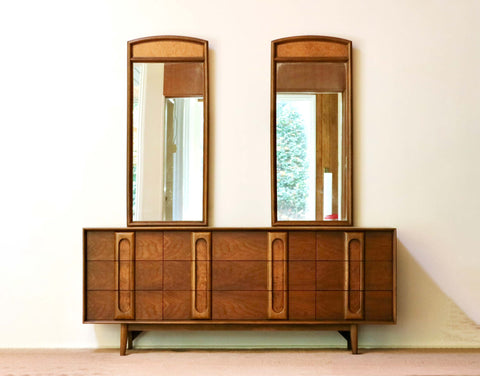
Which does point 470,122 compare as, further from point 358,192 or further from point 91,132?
point 91,132

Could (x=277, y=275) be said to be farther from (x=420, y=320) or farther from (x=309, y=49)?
(x=309, y=49)

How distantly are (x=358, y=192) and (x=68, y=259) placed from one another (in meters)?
2.06

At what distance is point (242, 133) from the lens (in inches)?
151

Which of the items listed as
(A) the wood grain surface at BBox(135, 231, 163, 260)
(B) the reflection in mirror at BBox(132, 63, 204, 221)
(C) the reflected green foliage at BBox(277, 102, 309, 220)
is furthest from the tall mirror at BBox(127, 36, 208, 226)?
(C) the reflected green foliage at BBox(277, 102, 309, 220)

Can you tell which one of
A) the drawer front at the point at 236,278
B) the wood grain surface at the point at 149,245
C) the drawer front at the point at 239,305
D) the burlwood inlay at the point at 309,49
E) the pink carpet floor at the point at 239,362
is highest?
the burlwood inlay at the point at 309,49

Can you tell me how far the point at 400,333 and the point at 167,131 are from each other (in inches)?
83.6

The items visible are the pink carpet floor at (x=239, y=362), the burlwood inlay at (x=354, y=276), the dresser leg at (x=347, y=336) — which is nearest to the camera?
the pink carpet floor at (x=239, y=362)

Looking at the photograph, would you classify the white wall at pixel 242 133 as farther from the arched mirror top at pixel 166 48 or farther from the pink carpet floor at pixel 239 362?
the pink carpet floor at pixel 239 362

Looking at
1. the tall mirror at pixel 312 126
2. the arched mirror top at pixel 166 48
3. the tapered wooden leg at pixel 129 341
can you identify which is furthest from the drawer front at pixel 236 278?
the arched mirror top at pixel 166 48

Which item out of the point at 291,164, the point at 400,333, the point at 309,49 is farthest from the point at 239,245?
the point at 309,49

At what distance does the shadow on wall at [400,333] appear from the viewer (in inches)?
149

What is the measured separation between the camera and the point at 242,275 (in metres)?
3.48

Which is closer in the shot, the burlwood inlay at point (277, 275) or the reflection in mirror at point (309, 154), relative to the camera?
the burlwood inlay at point (277, 275)

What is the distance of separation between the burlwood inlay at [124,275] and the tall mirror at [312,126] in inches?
40.1
